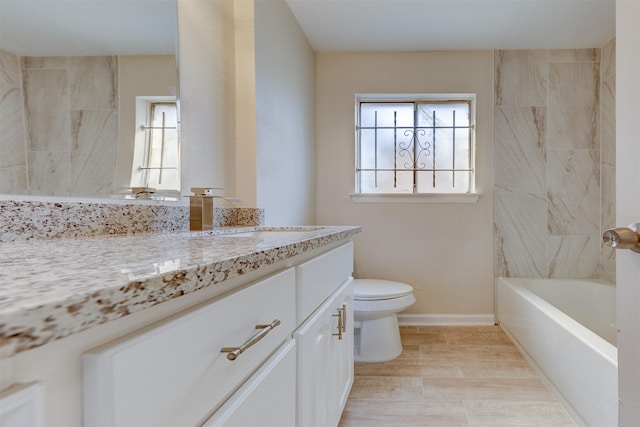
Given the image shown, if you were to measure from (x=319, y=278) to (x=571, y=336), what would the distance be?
1.34 metres

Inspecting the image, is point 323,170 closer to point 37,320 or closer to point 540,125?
point 540,125

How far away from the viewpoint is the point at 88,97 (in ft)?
3.19

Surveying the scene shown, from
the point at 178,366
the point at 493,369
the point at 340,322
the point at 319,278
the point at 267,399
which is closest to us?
the point at 178,366

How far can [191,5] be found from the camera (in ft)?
4.75

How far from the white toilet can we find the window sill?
2.70ft

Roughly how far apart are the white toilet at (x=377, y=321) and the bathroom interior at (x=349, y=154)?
104 millimetres

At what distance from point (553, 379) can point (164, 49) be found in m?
2.30

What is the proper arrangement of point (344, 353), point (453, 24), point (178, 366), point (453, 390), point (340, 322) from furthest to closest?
point (453, 24)
point (453, 390)
point (344, 353)
point (340, 322)
point (178, 366)

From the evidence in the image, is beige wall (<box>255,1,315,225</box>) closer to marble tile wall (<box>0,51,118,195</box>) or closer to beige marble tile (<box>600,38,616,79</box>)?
marble tile wall (<box>0,51,118,195</box>)

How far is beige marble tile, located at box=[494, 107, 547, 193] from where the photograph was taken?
107 inches

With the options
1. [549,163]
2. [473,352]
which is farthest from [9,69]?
[549,163]

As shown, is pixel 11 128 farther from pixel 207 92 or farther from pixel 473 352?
pixel 473 352

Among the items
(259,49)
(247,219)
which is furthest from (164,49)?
(247,219)

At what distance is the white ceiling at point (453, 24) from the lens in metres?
2.14
